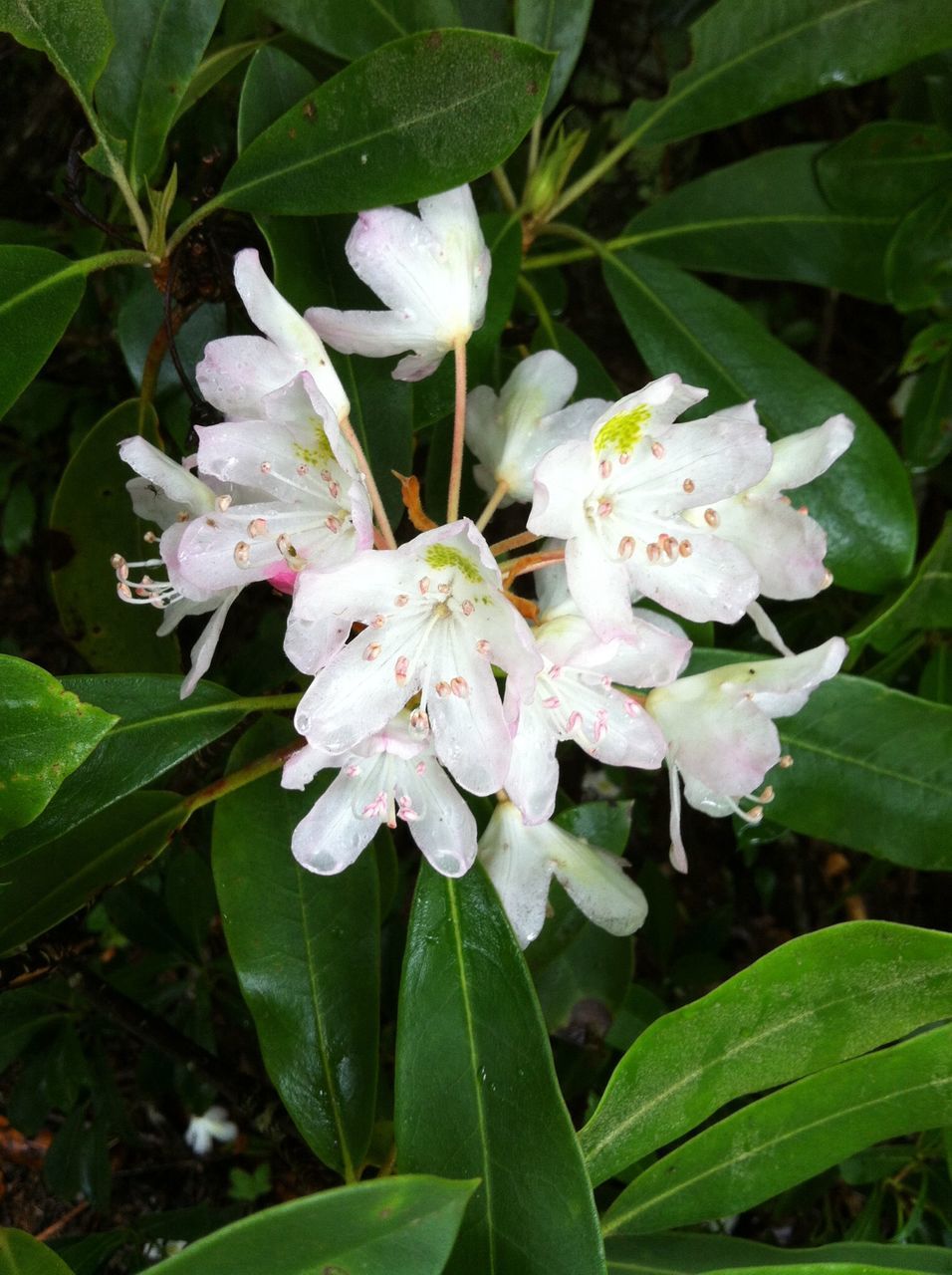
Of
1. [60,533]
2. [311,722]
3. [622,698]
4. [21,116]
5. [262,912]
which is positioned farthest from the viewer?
[21,116]

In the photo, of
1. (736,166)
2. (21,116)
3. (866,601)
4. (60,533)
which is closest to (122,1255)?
(60,533)

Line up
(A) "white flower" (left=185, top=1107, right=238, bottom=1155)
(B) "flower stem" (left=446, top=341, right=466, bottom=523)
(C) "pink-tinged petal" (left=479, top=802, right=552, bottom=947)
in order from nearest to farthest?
(B) "flower stem" (left=446, top=341, right=466, bottom=523), (C) "pink-tinged petal" (left=479, top=802, right=552, bottom=947), (A) "white flower" (left=185, top=1107, right=238, bottom=1155)

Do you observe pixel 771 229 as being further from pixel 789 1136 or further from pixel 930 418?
pixel 789 1136

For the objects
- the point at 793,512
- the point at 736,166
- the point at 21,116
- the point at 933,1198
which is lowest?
the point at 933,1198

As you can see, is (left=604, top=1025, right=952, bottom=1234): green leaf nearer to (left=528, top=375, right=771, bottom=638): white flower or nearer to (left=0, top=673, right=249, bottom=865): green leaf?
(left=528, top=375, right=771, bottom=638): white flower

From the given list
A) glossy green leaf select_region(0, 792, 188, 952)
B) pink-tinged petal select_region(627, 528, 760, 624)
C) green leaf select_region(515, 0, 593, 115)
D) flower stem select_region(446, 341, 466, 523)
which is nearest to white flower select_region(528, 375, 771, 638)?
pink-tinged petal select_region(627, 528, 760, 624)

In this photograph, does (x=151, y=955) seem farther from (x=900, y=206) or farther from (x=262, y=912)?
(x=900, y=206)
